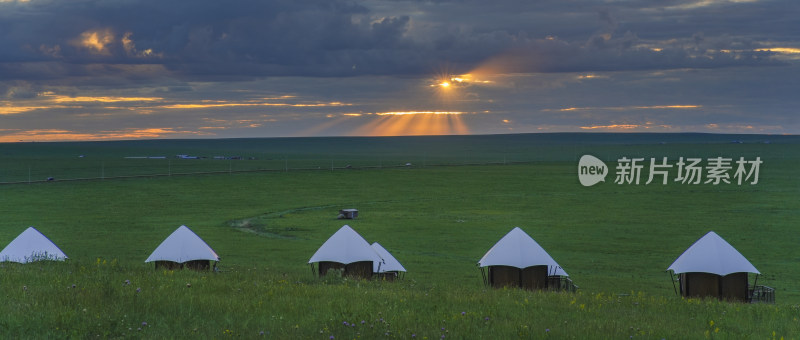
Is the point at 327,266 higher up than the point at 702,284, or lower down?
higher up

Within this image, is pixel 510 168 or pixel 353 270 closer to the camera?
pixel 353 270

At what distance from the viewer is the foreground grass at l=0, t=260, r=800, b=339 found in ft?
38.6

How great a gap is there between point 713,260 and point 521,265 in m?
6.66

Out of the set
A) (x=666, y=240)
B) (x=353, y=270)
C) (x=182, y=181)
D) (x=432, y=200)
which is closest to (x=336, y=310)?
(x=353, y=270)

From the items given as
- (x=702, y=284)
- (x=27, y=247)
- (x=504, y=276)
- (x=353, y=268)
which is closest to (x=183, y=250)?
(x=27, y=247)

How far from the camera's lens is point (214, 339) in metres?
11.2

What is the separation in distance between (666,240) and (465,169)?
9019 cm

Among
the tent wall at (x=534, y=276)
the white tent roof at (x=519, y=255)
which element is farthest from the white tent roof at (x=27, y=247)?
the tent wall at (x=534, y=276)

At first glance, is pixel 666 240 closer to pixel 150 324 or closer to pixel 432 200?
pixel 432 200

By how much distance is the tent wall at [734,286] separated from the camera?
91.0 ft

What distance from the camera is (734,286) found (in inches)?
1094

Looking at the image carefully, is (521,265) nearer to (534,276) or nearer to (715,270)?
(534,276)

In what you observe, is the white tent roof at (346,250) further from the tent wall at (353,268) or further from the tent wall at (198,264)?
the tent wall at (198,264)

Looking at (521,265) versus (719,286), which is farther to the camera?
(521,265)
